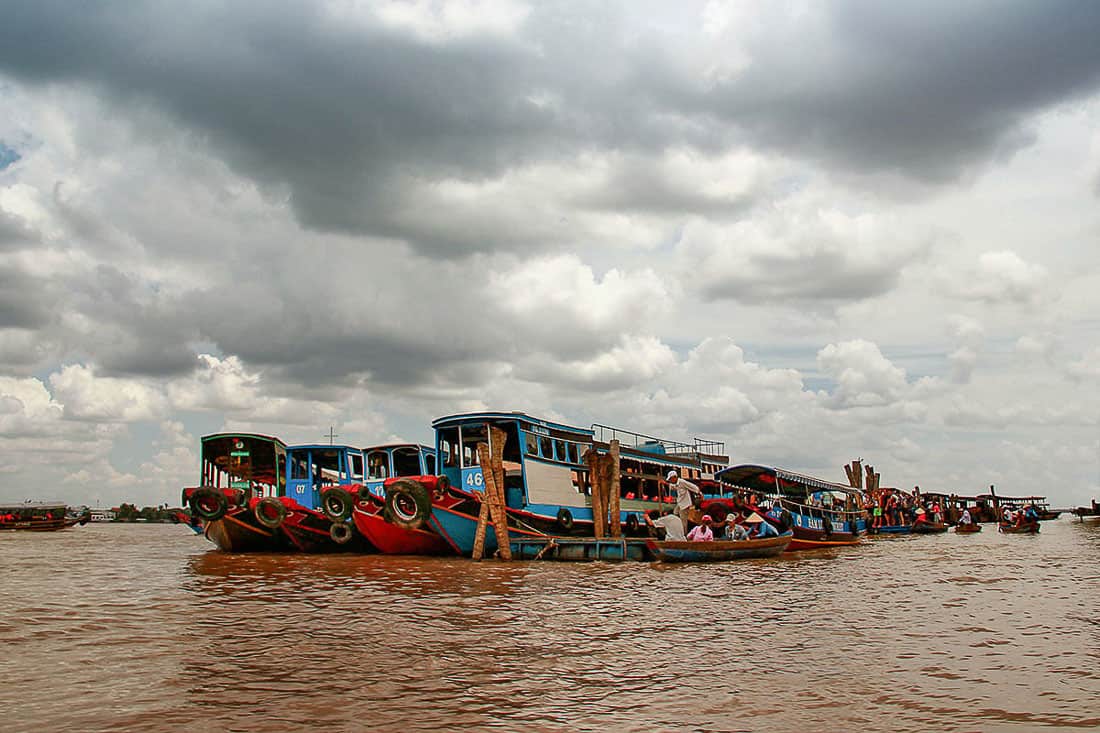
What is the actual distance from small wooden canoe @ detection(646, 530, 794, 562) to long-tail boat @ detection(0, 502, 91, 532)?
5542cm

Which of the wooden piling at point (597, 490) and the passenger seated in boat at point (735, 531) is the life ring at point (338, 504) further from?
the passenger seated in boat at point (735, 531)

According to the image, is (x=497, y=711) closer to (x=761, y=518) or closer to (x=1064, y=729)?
(x=1064, y=729)

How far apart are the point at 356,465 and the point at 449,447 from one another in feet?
17.8

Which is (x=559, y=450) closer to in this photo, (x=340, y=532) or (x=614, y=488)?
(x=614, y=488)

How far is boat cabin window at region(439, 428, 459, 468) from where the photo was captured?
24.6 metres

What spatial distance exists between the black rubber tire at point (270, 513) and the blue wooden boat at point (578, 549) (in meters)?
8.05

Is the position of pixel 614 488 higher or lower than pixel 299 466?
lower

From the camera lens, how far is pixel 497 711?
614 cm

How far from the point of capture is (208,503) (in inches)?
956

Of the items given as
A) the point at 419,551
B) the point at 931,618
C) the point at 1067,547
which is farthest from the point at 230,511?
the point at 1067,547

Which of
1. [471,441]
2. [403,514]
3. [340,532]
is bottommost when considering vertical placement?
[340,532]

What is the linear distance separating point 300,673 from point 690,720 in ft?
12.2

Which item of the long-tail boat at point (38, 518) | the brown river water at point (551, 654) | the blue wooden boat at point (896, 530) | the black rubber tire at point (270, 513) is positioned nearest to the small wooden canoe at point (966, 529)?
the blue wooden boat at point (896, 530)

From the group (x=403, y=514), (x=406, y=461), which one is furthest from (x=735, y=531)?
(x=406, y=461)
